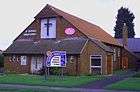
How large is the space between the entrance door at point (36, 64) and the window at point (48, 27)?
411cm

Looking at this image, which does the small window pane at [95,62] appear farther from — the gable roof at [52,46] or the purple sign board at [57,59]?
the purple sign board at [57,59]

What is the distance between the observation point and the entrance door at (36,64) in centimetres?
4856

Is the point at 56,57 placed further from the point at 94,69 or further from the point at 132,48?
the point at 132,48

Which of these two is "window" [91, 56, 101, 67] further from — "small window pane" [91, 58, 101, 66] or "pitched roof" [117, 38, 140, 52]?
"pitched roof" [117, 38, 140, 52]

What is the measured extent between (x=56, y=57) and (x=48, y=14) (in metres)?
14.0

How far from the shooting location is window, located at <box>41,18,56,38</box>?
51.0 metres

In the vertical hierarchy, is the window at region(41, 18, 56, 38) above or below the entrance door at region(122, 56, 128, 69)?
above

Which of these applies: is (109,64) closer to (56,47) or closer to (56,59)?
(56,47)

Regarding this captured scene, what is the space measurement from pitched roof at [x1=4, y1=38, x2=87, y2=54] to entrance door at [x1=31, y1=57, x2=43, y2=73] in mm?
1055

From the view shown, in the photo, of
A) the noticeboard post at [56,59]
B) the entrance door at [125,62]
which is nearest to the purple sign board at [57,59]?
the noticeboard post at [56,59]

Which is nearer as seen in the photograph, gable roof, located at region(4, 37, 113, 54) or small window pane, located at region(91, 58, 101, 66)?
gable roof, located at region(4, 37, 113, 54)

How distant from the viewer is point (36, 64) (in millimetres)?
48844

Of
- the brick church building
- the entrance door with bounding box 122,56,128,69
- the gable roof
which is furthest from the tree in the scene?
the gable roof

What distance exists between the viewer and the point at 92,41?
4741 cm
